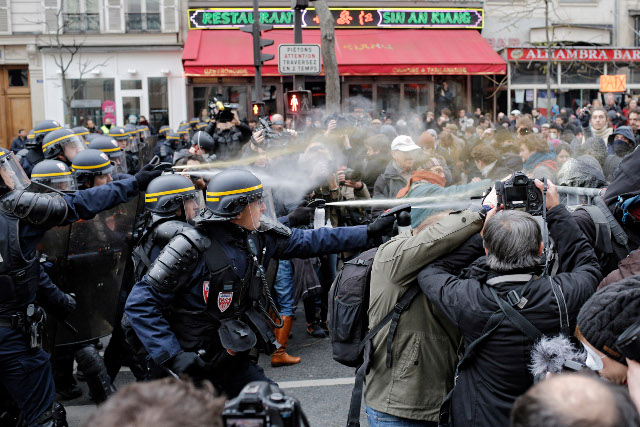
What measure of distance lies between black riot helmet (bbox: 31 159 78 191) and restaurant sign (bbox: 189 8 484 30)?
18.2 m

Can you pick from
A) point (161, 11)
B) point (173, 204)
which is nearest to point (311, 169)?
point (173, 204)

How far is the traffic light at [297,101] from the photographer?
1104cm

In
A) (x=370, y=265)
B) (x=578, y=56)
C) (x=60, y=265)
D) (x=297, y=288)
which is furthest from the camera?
(x=578, y=56)

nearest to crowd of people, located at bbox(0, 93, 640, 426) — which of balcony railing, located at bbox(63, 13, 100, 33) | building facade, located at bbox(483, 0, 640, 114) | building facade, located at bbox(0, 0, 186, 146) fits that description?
building facade, located at bbox(0, 0, 186, 146)

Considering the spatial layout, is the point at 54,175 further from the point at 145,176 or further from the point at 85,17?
the point at 85,17

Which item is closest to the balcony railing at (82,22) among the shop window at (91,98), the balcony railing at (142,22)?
the balcony railing at (142,22)

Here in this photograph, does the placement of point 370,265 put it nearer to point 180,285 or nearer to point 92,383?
point 180,285

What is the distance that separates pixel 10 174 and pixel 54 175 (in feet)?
2.63

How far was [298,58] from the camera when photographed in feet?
35.7

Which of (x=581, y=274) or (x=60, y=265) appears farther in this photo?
(x=60, y=265)

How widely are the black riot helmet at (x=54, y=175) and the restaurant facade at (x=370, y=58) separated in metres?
16.3

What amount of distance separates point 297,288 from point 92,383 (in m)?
2.09

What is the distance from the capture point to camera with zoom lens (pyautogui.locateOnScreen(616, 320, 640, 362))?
5.65ft

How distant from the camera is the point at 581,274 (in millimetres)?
2674
